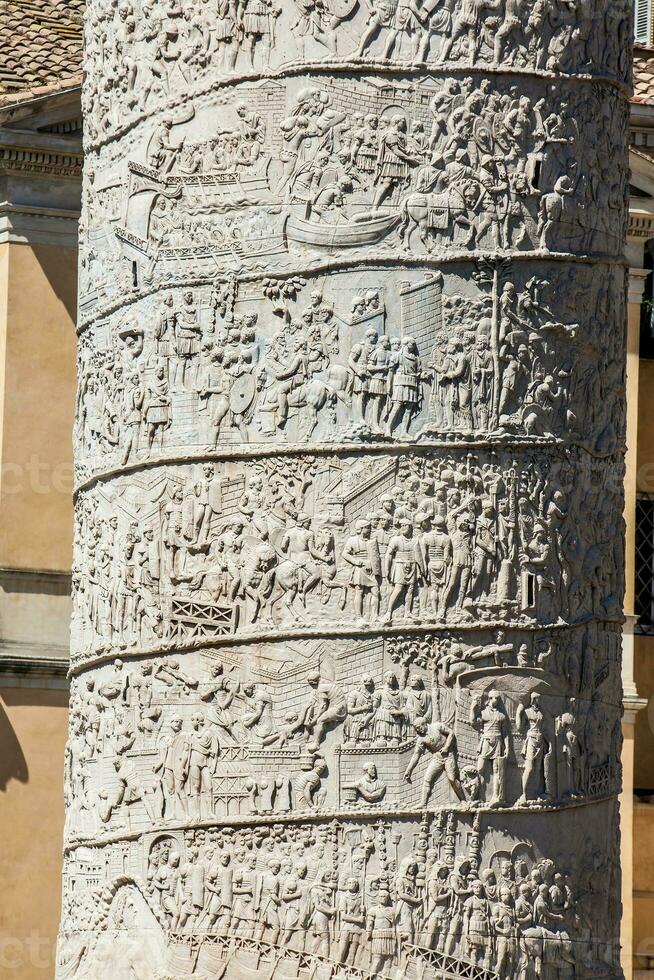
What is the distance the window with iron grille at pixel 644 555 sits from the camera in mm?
18125

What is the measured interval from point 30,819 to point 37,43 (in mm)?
5295

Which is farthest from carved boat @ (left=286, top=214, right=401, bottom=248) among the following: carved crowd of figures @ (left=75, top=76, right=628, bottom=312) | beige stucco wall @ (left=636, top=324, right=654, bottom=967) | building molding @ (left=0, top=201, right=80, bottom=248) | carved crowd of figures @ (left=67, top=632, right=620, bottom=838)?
beige stucco wall @ (left=636, top=324, right=654, bottom=967)

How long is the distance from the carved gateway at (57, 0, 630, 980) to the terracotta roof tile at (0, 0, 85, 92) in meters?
9.95

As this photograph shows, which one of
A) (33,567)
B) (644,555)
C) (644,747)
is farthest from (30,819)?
(644,555)

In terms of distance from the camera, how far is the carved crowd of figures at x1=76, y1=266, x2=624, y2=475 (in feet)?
23.6

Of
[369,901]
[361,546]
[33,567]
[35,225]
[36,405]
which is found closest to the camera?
[369,901]

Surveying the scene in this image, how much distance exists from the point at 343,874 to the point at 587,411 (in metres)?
1.51

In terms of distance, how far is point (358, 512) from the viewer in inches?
281

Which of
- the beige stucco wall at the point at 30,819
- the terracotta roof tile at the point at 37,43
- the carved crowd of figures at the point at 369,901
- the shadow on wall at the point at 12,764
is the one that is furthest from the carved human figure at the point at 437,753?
the terracotta roof tile at the point at 37,43

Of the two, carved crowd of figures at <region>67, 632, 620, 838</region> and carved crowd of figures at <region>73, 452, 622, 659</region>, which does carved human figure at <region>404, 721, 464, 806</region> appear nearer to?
carved crowd of figures at <region>67, 632, 620, 838</region>

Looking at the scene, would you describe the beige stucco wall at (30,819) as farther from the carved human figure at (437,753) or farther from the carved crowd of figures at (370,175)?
the carved human figure at (437,753)

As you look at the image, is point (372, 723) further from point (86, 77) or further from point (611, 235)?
point (86, 77)

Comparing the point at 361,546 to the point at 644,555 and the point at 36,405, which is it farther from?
the point at 644,555

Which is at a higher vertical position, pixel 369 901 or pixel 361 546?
pixel 361 546
